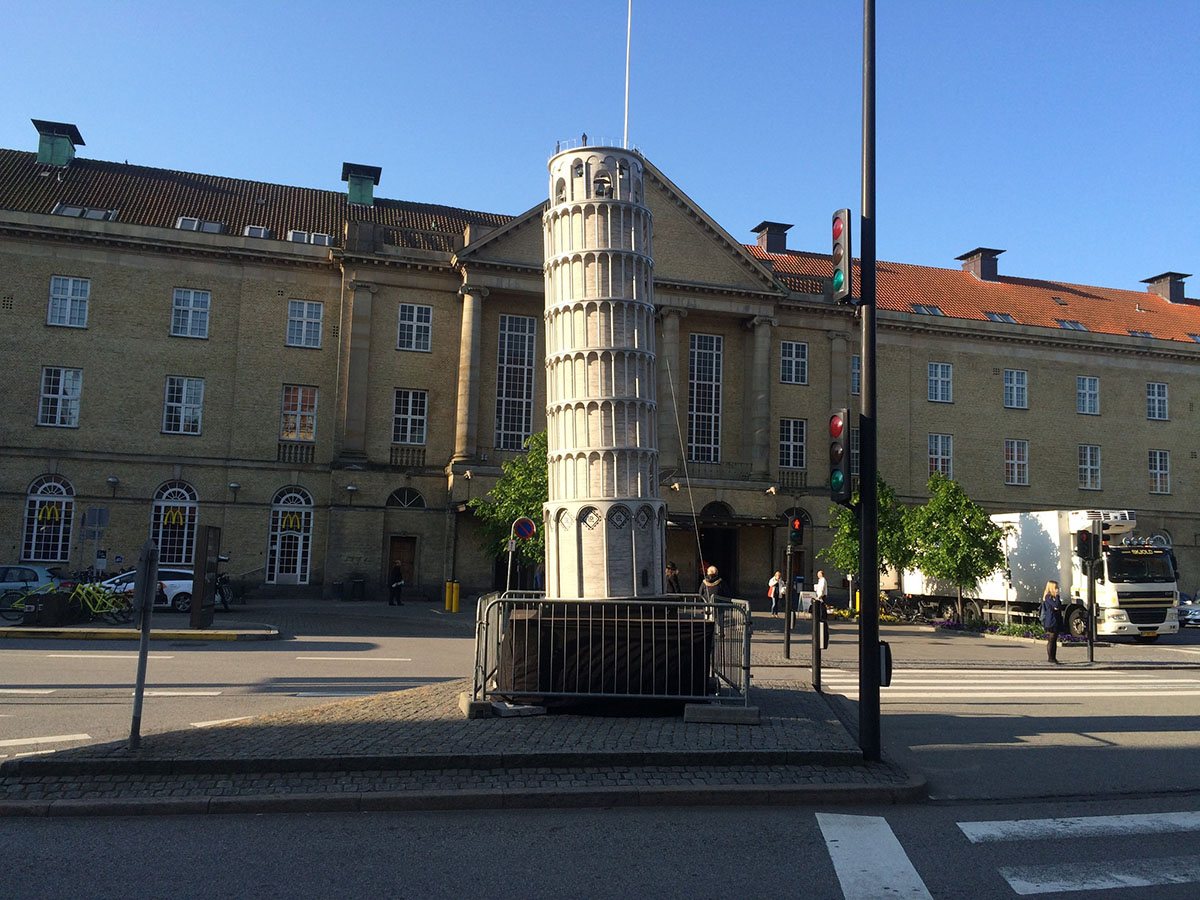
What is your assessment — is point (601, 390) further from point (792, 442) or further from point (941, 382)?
point (941, 382)

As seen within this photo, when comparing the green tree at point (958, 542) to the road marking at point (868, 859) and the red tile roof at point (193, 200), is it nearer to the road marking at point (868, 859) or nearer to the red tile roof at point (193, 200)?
the red tile roof at point (193, 200)

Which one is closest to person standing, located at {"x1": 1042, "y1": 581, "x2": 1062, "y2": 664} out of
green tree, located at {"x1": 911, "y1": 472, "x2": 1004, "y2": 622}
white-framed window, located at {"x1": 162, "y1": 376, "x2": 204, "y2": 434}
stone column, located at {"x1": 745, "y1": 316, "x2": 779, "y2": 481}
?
green tree, located at {"x1": 911, "y1": 472, "x2": 1004, "y2": 622}

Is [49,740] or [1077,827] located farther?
[49,740]

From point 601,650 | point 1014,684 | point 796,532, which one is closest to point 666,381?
point 796,532

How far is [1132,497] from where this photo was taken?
4909cm

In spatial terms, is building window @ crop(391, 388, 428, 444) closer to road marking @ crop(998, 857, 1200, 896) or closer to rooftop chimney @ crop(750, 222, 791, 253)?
rooftop chimney @ crop(750, 222, 791, 253)

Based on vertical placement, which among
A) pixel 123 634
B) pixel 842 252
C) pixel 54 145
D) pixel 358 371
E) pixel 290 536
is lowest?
pixel 123 634

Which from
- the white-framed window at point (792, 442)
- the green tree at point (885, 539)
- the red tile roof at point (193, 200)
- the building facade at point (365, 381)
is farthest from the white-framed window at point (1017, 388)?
the red tile roof at point (193, 200)

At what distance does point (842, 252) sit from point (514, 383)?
1281 inches

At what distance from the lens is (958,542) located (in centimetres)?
3131

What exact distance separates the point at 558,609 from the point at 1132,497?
46.7 metres

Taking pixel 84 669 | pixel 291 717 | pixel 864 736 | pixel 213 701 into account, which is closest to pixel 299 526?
pixel 84 669

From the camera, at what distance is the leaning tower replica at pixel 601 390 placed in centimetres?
1347

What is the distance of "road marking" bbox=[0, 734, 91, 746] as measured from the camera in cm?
931
